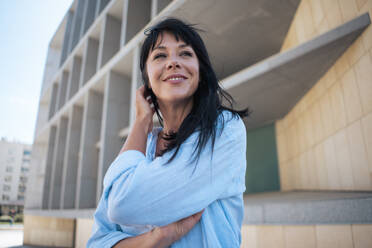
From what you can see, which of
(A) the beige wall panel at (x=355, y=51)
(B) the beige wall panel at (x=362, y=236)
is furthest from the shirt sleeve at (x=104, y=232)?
(A) the beige wall panel at (x=355, y=51)

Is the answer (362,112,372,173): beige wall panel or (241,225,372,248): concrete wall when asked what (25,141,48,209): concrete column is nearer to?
(241,225,372,248): concrete wall

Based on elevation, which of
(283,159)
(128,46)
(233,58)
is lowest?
(283,159)

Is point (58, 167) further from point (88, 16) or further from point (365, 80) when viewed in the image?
point (365, 80)

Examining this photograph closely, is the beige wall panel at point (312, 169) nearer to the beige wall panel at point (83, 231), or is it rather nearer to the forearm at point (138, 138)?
the forearm at point (138, 138)

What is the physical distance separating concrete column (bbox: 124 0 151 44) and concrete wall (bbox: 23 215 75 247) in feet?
39.8

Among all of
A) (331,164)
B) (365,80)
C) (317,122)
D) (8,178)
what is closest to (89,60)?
(317,122)

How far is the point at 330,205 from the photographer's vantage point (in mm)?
3668

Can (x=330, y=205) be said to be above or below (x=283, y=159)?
below

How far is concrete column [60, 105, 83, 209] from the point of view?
15.9 metres

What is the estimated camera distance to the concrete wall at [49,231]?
15.1 m

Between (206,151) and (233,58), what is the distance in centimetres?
1037

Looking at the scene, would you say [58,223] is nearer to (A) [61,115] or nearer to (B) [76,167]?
(B) [76,167]

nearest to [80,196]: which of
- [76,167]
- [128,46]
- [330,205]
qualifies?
[76,167]

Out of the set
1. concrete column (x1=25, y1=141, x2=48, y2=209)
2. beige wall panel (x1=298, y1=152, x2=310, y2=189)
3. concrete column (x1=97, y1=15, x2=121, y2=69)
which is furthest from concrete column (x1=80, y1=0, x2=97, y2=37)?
beige wall panel (x1=298, y1=152, x2=310, y2=189)
